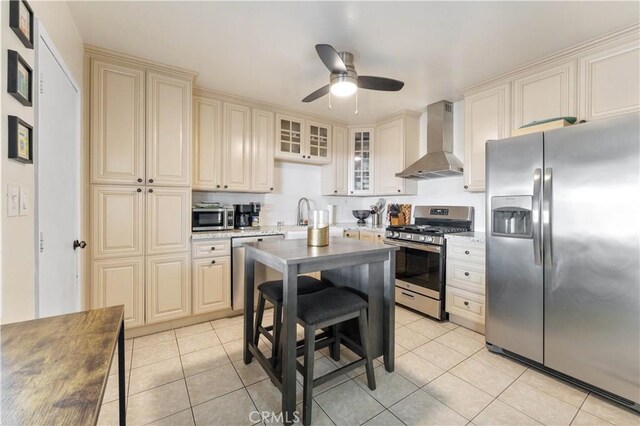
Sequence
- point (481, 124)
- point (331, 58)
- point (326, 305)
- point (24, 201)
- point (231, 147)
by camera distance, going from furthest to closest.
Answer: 1. point (231, 147)
2. point (481, 124)
3. point (331, 58)
4. point (326, 305)
5. point (24, 201)

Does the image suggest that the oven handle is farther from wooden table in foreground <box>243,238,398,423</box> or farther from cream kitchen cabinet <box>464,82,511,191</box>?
wooden table in foreground <box>243,238,398,423</box>

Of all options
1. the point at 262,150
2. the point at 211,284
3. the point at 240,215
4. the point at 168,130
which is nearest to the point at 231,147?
the point at 262,150

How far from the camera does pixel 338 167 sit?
4.09 meters

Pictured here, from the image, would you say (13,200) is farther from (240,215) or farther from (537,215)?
(537,215)

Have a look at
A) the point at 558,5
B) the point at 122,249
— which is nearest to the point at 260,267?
the point at 122,249

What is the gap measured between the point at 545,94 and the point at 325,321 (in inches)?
102

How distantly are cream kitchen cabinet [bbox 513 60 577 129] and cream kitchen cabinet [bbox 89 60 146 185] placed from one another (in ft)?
11.0

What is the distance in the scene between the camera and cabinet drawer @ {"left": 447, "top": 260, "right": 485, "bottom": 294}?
A: 8.41 feet

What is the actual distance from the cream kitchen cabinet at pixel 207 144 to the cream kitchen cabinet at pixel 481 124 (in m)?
2.64

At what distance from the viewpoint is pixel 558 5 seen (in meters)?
1.74

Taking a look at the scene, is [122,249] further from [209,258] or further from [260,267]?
[260,267]

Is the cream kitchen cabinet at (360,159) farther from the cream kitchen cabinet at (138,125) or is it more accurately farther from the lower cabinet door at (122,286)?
the lower cabinet door at (122,286)

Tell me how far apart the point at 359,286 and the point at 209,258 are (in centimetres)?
161

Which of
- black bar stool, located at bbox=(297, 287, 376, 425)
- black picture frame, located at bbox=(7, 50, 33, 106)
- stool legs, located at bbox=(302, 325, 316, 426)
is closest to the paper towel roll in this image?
black bar stool, located at bbox=(297, 287, 376, 425)
